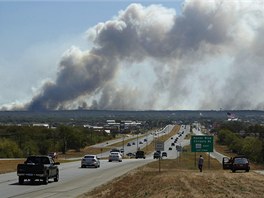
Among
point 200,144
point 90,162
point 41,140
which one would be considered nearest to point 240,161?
point 200,144

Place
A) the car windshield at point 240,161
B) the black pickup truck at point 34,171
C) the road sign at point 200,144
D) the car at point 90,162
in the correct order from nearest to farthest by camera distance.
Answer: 1. the black pickup truck at point 34,171
2. the car windshield at point 240,161
3. the road sign at point 200,144
4. the car at point 90,162

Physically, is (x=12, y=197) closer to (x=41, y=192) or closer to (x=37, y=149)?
(x=41, y=192)

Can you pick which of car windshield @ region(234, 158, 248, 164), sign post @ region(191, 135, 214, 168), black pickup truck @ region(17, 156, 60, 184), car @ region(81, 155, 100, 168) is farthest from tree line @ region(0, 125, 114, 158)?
black pickup truck @ region(17, 156, 60, 184)

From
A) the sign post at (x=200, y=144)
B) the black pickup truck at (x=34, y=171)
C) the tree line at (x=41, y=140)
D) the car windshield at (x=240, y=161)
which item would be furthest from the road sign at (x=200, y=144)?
the tree line at (x=41, y=140)

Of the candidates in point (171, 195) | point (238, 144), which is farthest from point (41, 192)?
point (238, 144)

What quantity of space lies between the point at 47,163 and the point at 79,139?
393 feet

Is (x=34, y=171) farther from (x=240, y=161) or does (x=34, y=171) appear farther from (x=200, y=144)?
(x=200, y=144)

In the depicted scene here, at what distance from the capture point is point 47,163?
127 ft

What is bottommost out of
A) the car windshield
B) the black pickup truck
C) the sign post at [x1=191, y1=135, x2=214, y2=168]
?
the car windshield

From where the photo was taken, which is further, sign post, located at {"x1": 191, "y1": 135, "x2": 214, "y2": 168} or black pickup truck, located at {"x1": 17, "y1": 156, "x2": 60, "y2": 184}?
sign post, located at {"x1": 191, "y1": 135, "x2": 214, "y2": 168}

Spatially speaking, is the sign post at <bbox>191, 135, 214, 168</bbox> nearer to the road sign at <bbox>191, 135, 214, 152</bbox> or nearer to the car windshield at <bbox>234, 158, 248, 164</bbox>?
the road sign at <bbox>191, 135, 214, 152</bbox>

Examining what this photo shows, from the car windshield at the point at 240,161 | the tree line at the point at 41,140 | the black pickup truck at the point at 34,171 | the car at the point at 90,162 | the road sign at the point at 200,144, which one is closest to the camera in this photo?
the black pickup truck at the point at 34,171

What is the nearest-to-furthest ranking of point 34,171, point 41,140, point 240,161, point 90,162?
point 34,171, point 240,161, point 90,162, point 41,140

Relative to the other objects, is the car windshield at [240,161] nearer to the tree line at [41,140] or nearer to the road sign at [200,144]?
the road sign at [200,144]
